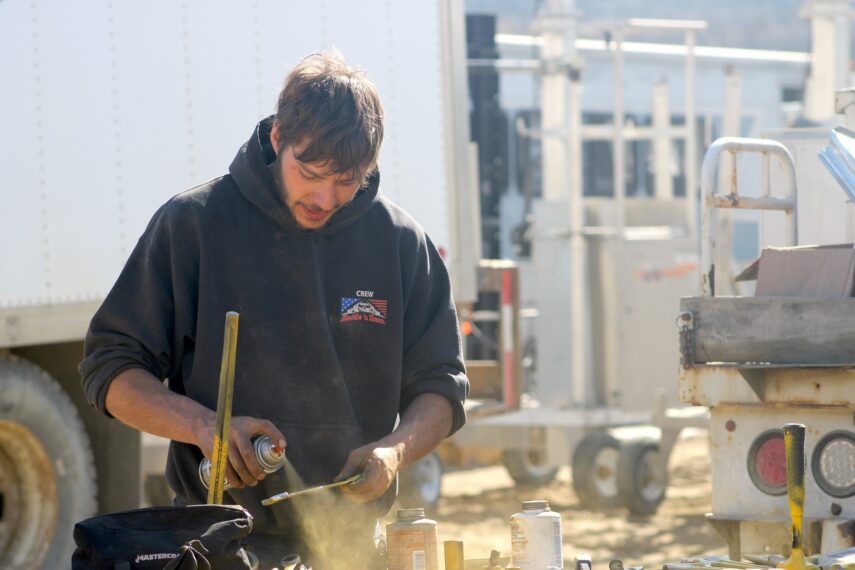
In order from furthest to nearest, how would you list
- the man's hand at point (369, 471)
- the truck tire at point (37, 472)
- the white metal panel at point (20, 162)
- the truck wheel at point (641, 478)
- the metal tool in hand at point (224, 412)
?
the truck wheel at point (641, 478), the truck tire at point (37, 472), the white metal panel at point (20, 162), the man's hand at point (369, 471), the metal tool in hand at point (224, 412)

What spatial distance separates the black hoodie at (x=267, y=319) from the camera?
122 inches

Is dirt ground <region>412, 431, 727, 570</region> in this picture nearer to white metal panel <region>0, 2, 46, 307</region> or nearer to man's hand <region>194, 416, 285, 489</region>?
white metal panel <region>0, 2, 46, 307</region>

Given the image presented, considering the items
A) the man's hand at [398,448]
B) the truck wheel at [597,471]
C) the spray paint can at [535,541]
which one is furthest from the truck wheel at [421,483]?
the spray paint can at [535,541]

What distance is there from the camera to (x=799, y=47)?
26141 mm

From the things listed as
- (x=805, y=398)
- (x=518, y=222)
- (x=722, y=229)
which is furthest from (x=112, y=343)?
(x=518, y=222)

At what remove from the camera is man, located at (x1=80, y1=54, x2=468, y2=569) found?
302 cm

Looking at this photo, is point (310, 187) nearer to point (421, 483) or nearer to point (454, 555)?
point (454, 555)

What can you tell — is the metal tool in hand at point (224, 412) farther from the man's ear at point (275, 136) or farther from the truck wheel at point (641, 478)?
the truck wheel at point (641, 478)

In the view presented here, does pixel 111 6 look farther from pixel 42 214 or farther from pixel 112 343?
pixel 112 343

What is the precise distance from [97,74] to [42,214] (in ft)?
2.25

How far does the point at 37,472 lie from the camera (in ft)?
22.3

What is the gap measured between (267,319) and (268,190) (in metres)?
0.26

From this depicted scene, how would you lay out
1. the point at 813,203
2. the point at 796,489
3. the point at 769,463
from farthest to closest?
the point at 813,203, the point at 769,463, the point at 796,489

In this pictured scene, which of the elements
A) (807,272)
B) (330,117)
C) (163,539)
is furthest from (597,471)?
(163,539)
